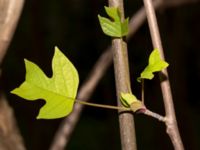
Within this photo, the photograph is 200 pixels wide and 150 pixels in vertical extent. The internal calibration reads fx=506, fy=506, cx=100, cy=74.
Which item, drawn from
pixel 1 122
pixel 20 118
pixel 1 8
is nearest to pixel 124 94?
pixel 1 8

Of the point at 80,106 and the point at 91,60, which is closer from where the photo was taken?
the point at 80,106

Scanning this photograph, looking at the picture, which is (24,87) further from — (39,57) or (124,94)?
(39,57)

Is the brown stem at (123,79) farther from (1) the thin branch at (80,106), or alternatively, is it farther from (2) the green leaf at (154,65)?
(1) the thin branch at (80,106)

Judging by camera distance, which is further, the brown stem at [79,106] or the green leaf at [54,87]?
the brown stem at [79,106]

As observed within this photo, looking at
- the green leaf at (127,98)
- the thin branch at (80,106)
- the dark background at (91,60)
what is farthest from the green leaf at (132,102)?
the dark background at (91,60)

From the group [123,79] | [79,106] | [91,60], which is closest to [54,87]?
[123,79]

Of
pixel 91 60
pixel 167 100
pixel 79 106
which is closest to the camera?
pixel 167 100

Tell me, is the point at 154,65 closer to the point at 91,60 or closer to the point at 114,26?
the point at 114,26

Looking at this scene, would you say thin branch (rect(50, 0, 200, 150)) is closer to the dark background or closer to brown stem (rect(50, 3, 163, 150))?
brown stem (rect(50, 3, 163, 150))
